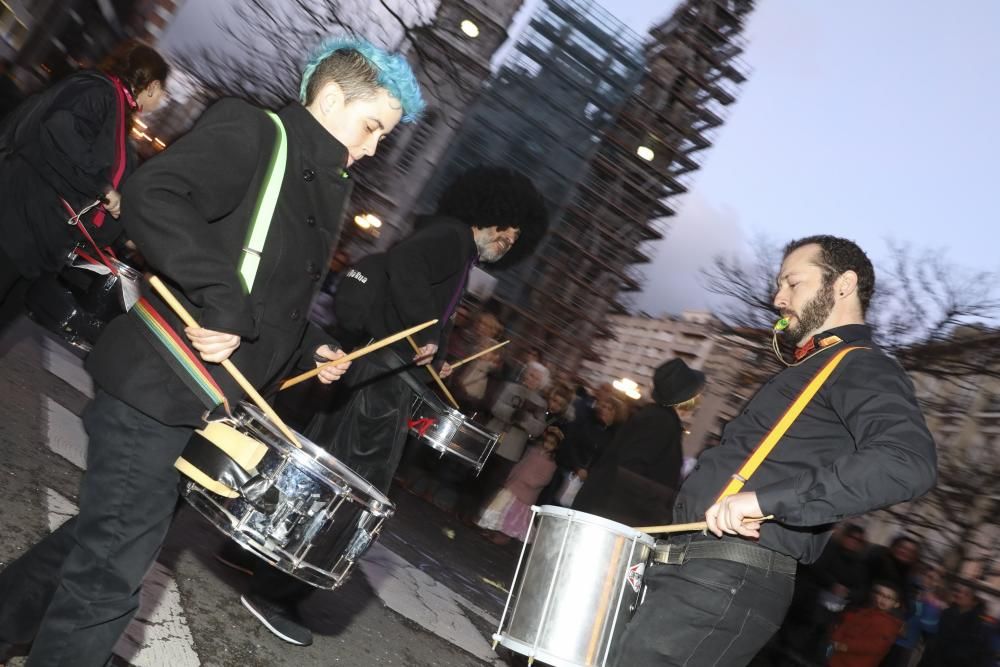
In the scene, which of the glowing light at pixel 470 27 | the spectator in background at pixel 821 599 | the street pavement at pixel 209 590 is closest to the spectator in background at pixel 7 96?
the street pavement at pixel 209 590

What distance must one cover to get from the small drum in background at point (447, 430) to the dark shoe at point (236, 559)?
3.89 ft

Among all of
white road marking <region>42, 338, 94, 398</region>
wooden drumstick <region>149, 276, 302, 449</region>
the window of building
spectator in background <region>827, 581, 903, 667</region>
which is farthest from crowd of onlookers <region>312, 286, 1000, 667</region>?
the window of building

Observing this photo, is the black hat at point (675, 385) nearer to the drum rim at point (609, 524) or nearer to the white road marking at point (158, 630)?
the drum rim at point (609, 524)

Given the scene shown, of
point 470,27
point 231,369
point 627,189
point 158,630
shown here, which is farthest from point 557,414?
point 627,189

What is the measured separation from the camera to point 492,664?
4.23 meters

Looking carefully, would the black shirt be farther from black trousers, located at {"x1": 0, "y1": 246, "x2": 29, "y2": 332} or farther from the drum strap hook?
black trousers, located at {"x1": 0, "y1": 246, "x2": 29, "y2": 332}

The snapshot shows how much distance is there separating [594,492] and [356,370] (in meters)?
1.71

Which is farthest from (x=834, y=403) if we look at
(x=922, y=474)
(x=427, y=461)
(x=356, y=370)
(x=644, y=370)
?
(x=644, y=370)

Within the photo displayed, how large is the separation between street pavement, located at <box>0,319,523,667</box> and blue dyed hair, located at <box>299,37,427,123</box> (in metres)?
1.87

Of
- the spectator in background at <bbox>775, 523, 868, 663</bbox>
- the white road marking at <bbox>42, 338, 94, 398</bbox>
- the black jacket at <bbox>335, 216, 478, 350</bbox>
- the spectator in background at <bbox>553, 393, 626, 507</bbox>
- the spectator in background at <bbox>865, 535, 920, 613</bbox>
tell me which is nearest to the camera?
the black jacket at <bbox>335, 216, 478, 350</bbox>

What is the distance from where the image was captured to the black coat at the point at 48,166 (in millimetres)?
3457

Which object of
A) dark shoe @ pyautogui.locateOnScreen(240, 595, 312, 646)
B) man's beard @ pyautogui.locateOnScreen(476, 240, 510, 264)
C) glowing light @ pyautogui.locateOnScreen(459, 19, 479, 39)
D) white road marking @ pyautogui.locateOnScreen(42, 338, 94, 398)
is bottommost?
white road marking @ pyautogui.locateOnScreen(42, 338, 94, 398)

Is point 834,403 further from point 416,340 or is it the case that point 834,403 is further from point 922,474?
point 416,340

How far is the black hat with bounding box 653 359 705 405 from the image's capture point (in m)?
4.88
